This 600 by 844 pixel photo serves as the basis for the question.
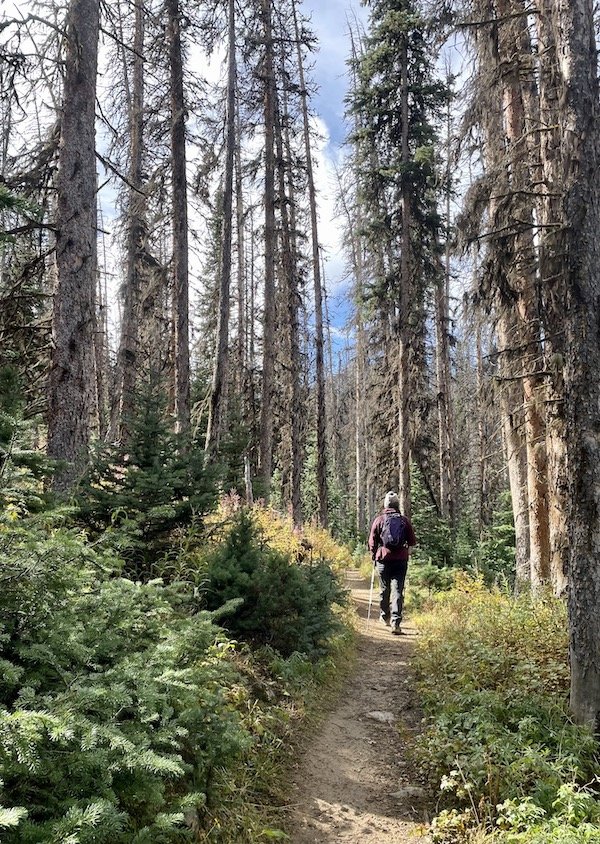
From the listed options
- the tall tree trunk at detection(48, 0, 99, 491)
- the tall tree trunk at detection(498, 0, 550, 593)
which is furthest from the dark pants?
the tall tree trunk at detection(48, 0, 99, 491)

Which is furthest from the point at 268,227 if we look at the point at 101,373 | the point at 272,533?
the point at 101,373

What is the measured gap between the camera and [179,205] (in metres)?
11.8

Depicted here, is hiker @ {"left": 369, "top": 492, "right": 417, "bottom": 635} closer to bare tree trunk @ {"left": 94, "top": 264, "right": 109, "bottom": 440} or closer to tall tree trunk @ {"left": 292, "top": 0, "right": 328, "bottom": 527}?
tall tree trunk @ {"left": 292, "top": 0, "right": 328, "bottom": 527}

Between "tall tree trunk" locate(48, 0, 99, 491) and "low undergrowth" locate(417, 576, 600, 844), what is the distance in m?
4.57

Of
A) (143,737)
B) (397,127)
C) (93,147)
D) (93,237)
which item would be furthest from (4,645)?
(397,127)

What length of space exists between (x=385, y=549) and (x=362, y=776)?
4935mm

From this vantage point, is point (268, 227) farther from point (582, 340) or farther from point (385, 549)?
point (582, 340)

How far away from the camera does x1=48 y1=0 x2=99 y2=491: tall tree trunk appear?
611 centimetres

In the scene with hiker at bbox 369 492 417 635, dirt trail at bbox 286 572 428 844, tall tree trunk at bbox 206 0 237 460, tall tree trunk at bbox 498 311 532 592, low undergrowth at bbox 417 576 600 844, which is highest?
tall tree trunk at bbox 206 0 237 460

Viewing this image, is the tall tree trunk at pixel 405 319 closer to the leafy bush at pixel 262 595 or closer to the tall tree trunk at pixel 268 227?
the tall tree trunk at pixel 268 227

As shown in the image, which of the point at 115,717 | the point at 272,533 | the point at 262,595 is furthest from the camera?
the point at 272,533

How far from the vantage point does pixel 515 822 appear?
10.9 ft

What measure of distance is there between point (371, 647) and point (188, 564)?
13.1 ft

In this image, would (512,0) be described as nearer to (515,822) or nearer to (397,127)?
(397,127)
